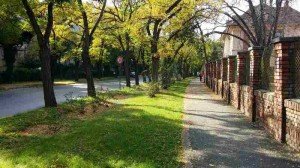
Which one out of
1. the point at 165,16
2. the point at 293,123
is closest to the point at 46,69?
the point at 293,123

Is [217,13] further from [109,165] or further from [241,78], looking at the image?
[109,165]

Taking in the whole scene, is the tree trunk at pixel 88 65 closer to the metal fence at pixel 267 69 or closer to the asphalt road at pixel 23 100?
the asphalt road at pixel 23 100

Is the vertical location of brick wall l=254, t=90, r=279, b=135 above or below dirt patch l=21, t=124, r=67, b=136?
above

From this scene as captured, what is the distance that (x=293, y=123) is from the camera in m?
9.30

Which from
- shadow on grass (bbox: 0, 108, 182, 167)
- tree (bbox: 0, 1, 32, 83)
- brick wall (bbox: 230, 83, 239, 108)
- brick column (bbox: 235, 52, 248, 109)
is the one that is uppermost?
tree (bbox: 0, 1, 32, 83)

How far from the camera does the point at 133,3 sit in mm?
33781

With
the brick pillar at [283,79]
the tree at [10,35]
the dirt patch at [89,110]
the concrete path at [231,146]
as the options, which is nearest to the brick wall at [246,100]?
the concrete path at [231,146]

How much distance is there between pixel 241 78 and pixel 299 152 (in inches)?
356

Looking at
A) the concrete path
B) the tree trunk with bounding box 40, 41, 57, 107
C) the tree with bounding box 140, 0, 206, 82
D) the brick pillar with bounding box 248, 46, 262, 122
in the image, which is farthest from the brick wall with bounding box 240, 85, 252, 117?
the tree with bounding box 140, 0, 206, 82

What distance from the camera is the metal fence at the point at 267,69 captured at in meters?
12.5

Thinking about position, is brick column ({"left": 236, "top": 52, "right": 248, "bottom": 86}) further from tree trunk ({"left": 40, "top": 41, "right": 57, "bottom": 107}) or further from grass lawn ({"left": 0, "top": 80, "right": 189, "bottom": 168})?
tree trunk ({"left": 40, "top": 41, "right": 57, "bottom": 107})

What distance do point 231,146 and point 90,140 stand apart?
318cm

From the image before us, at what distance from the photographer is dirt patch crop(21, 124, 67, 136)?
37.4 feet

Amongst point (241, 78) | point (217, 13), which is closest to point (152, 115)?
point (241, 78)
